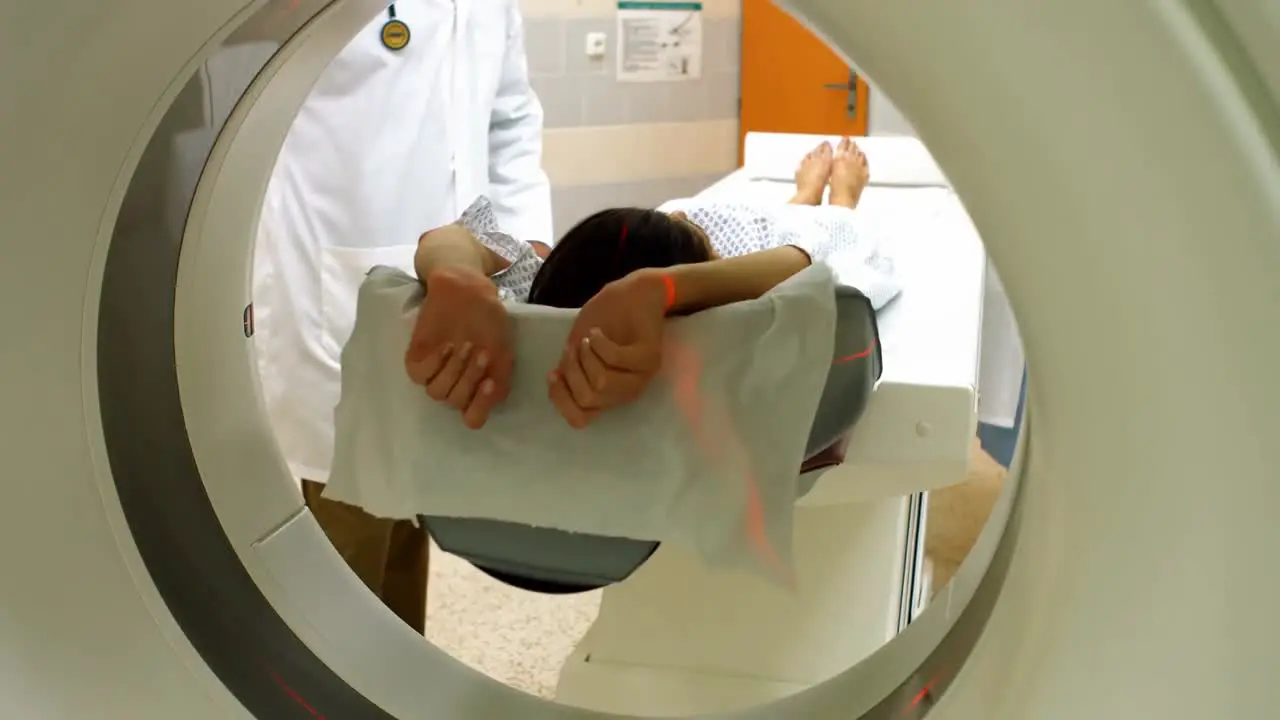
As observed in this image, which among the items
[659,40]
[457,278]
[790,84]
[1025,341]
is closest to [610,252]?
[457,278]

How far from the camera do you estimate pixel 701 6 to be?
316 cm

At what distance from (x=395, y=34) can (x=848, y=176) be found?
0.91m

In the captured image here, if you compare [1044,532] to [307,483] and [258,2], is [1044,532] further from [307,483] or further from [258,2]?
[307,483]

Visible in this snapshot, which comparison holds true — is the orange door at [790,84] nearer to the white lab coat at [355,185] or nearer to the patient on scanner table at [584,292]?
the white lab coat at [355,185]

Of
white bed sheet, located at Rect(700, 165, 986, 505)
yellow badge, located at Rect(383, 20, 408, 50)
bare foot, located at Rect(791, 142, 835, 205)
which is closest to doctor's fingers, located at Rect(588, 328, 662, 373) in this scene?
white bed sheet, located at Rect(700, 165, 986, 505)

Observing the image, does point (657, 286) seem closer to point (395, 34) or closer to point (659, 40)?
point (395, 34)

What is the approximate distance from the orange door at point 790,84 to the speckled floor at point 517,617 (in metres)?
1.74

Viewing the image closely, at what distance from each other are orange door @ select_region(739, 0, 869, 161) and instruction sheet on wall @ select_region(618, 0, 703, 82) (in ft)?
0.79

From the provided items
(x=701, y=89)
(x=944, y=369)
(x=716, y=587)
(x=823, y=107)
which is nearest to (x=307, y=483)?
(x=716, y=587)

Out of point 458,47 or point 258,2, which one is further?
point 458,47

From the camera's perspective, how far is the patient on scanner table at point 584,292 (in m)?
0.73

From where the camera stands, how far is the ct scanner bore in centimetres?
33

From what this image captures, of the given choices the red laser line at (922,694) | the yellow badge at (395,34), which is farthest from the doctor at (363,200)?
the red laser line at (922,694)

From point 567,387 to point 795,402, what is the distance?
0.54 feet
